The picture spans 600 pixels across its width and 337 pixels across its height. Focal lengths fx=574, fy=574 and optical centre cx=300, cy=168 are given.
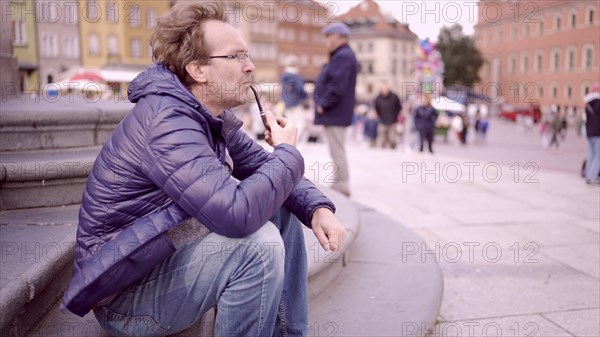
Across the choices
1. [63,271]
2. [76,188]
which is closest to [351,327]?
[63,271]

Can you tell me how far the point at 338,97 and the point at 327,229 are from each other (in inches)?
162

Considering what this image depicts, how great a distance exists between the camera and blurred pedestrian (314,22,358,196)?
19.5ft

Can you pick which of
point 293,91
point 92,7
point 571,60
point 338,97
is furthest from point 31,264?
point 92,7

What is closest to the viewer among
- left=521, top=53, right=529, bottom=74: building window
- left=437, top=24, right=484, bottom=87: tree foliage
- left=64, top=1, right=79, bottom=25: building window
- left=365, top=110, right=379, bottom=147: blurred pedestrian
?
left=64, top=1, right=79, bottom=25: building window

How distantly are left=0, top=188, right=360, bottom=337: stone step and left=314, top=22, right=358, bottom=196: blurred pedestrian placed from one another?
298cm

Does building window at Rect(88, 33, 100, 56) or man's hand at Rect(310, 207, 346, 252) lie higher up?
building window at Rect(88, 33, 100, 56)

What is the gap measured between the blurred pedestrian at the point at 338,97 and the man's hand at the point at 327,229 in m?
3.76

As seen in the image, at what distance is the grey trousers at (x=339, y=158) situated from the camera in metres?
5.82

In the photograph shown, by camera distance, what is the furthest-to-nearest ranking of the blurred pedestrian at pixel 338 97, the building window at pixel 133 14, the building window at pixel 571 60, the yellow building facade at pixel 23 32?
the building window at pixel 571 60
the building window at pixel 133 14
the blurred pedestrian at pixel 338 97
the yellow building facade at pixel 23 32

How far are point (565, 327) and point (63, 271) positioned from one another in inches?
93.6

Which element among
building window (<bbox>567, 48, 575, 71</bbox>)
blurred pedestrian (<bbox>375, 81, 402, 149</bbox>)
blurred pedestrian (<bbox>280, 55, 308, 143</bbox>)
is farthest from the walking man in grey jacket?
building window (<bbox>567, 48, 575, 71</bbox>)

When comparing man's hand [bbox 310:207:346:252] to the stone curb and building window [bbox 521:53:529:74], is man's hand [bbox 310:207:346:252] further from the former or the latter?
building window [bbox 521:53:529:74]

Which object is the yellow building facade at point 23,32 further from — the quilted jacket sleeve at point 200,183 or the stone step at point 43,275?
the quilted jacket sleeve at point 200,183

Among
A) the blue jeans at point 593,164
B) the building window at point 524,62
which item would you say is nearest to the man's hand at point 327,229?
→ the blue jeans at point 593,164
